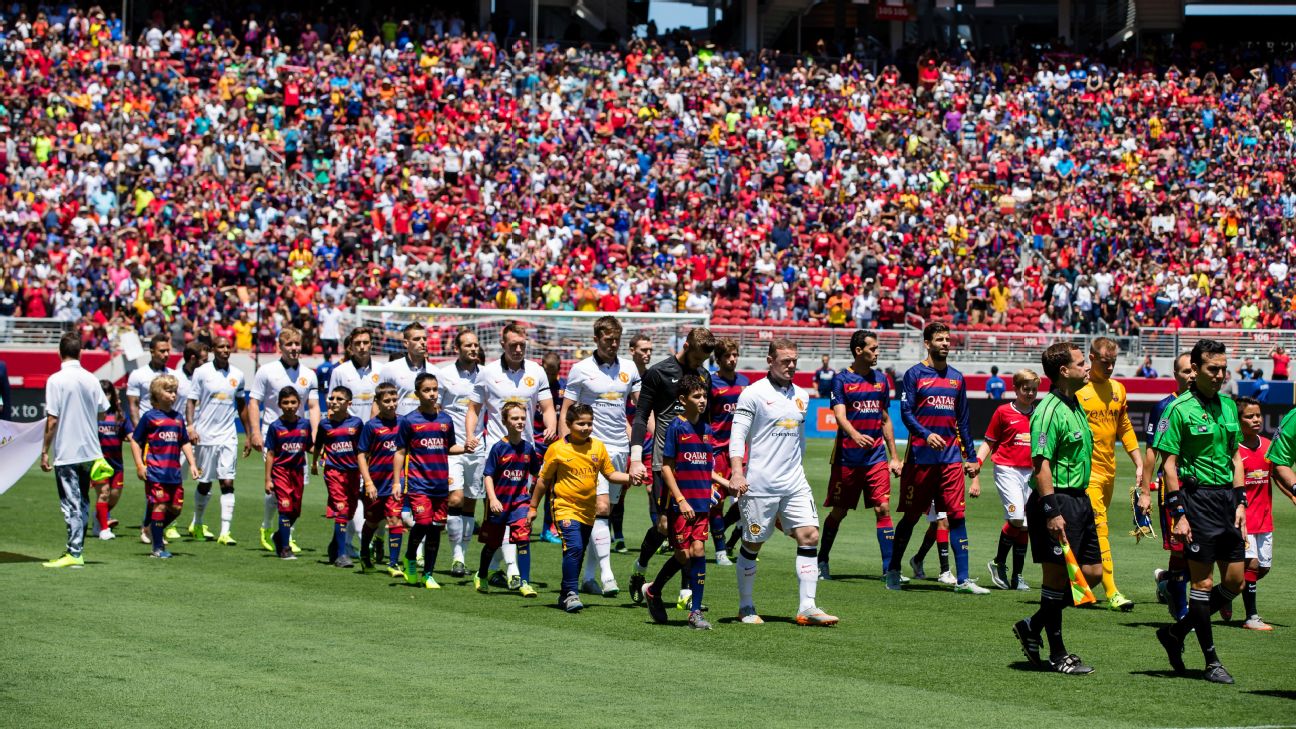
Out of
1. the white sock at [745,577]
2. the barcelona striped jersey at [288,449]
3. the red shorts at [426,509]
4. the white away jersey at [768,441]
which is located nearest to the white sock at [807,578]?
the white sock at [745,577]

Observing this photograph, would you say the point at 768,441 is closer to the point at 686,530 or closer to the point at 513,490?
the point at 686,530

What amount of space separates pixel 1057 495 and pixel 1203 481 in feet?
2.87

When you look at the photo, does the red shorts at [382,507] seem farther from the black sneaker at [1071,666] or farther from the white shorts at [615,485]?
the black sneaker at [1071,666]

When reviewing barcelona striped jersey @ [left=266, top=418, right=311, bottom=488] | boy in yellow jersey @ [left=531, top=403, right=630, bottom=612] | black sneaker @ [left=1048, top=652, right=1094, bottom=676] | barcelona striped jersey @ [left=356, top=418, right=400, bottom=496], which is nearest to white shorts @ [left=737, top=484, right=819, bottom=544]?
boy in yellow jersey @ [left=531, top=403, right=630, bottom=612]

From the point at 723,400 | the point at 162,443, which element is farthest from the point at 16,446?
the point at 723,400

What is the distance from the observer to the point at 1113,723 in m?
8.90

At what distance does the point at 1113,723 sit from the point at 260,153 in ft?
119

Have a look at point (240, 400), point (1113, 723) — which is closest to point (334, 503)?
point (240, 400)

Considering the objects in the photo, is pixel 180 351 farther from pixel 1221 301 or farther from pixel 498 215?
pixel 1221 301

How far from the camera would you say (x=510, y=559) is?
47.2ft

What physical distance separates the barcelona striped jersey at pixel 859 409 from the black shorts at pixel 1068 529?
3754mm

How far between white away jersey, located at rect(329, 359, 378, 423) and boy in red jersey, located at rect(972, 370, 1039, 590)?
6.20 metres

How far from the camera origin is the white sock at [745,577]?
12336 millimetres

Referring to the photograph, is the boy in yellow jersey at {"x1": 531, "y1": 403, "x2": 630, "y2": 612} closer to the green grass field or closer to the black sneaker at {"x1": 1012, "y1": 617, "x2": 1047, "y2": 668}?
the green grass field
